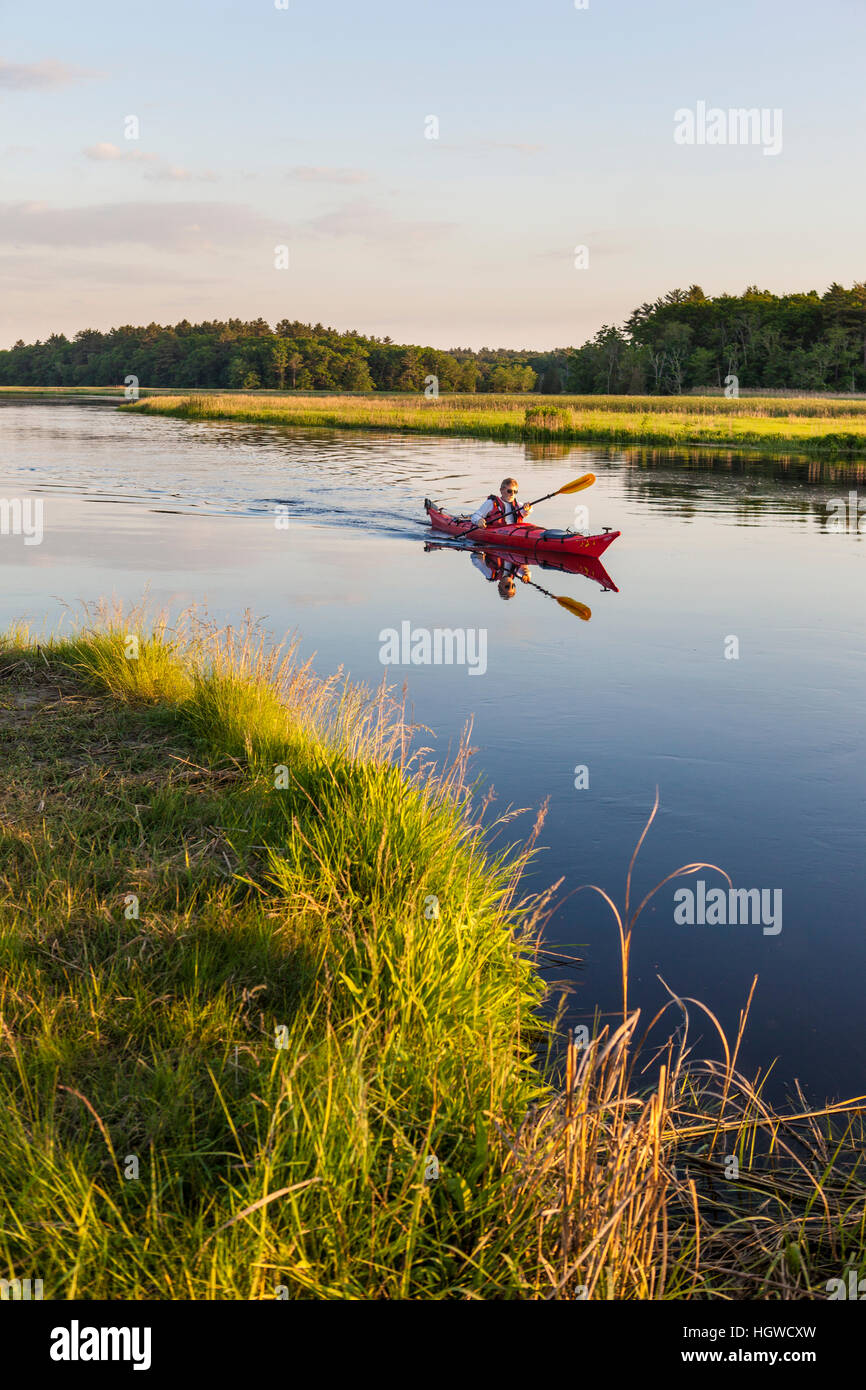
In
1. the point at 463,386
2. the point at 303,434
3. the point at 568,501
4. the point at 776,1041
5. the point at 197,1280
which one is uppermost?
the point at 463,386

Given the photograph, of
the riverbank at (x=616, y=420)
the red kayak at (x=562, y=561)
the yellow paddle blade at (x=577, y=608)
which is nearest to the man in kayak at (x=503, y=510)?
the red kayak at (x=562, y=561)

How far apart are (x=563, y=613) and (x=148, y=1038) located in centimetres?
1252

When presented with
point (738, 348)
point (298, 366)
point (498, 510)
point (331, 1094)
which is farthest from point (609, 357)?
point (331, 1094)

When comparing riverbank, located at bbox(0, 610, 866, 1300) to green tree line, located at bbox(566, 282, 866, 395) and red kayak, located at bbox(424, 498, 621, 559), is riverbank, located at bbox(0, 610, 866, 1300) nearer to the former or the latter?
red kayak, located at bbox(424, 498, 621, 559)

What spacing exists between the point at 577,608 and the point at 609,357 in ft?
411

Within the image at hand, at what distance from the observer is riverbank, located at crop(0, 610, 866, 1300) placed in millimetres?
3125

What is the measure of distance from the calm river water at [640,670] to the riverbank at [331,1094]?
900 millimetres

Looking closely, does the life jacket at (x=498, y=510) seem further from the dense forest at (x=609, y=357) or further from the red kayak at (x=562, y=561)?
the dense forest at (x=609, y=357)

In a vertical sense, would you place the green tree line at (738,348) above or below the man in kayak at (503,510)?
above

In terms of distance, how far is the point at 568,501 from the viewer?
3169cm

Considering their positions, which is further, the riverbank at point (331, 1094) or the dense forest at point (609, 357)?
the dense forest at point (609, 357)

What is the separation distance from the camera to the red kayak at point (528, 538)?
19.5m
